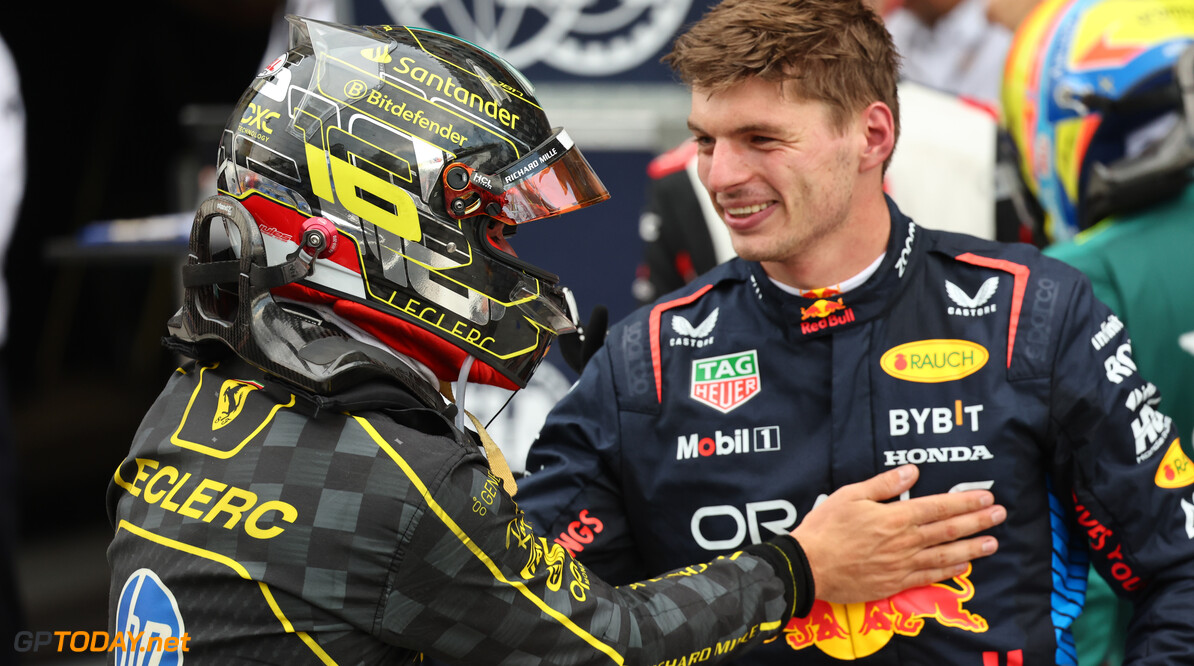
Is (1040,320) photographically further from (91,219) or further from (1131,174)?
(91,219)

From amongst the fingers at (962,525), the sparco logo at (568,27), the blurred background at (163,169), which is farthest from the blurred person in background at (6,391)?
the fingers at (962,525)

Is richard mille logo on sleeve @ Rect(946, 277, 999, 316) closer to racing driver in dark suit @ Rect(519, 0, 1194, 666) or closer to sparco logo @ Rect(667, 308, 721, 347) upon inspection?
racing driver in dark suit @ Rect(519, 0, 1194, 666)

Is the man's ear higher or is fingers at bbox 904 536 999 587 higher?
the man's ear

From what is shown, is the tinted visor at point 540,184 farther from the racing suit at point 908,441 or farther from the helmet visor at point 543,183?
the racing suit at point 908,441

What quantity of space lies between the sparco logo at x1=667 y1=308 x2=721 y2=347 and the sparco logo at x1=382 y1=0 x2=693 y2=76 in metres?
2.60

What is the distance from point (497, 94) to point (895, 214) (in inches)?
31.5

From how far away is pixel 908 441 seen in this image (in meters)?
2.06

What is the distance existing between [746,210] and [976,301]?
434mm

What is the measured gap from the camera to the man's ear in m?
2.17

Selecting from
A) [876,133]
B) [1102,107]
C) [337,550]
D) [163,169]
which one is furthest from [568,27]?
[163,169]

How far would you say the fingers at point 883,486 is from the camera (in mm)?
2016

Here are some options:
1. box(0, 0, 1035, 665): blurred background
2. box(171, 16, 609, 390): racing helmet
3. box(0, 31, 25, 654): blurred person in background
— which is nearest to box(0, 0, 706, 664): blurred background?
box(0, 0, 1035, 665): blurred background

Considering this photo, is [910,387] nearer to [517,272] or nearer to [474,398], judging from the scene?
[517,272]

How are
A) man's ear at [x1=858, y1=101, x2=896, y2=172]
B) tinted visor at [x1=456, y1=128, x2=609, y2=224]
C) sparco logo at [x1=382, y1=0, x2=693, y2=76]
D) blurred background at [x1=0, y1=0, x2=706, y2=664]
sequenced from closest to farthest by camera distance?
tinted visor at [x1=456, y1=128, x2=609, y2=224], man's ear at [x1=858, y1=101, x2=896, y2=172], sparco logo at [x1=382, y1=0, x2=693, y2=76], blurred background at [x1=0, y1=0, x2=706, y2=664]
